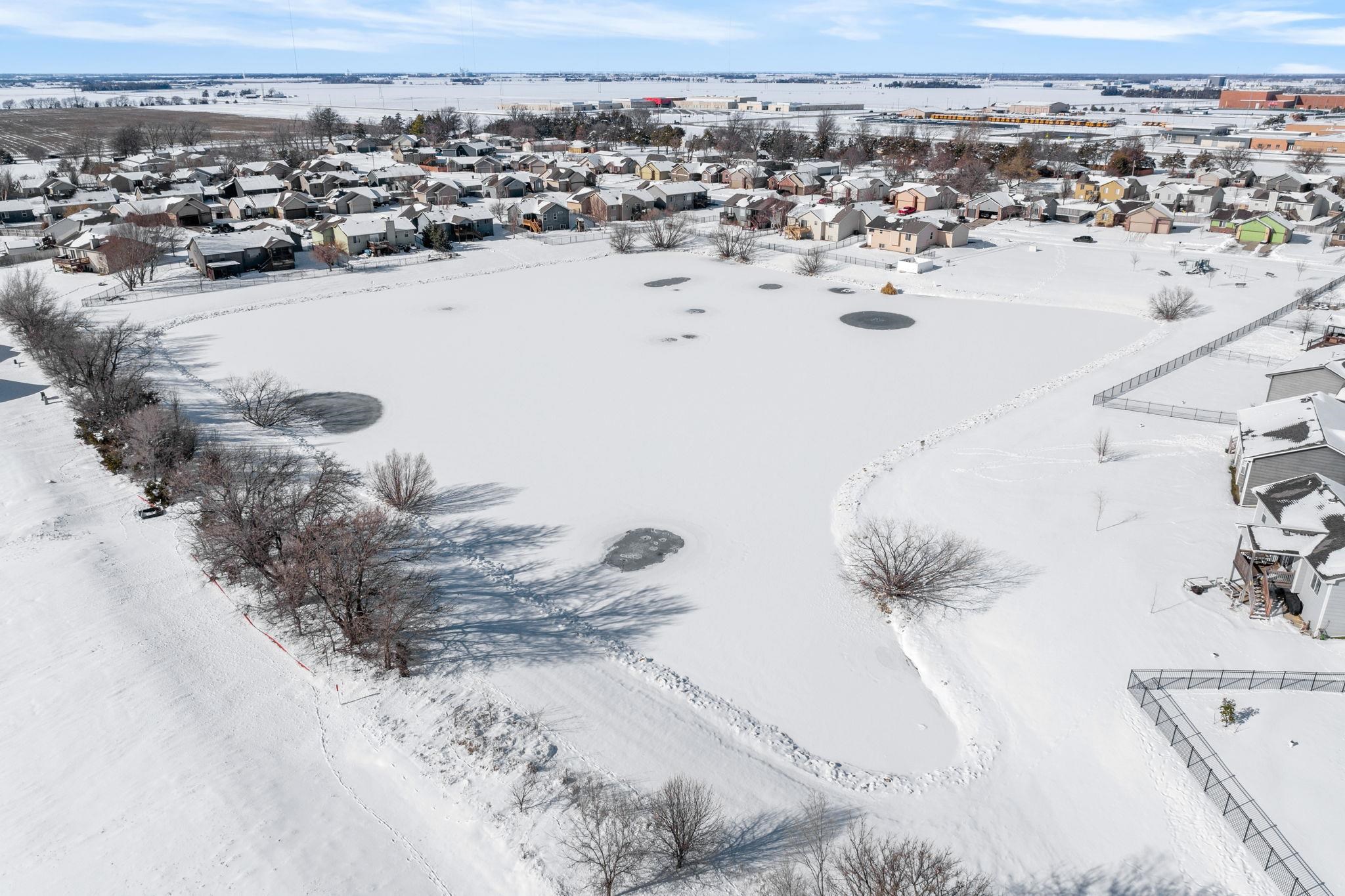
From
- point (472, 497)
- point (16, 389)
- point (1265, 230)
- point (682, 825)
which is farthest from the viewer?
point (1265, 230)

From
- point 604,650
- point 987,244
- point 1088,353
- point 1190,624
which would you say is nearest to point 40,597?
point 604,650

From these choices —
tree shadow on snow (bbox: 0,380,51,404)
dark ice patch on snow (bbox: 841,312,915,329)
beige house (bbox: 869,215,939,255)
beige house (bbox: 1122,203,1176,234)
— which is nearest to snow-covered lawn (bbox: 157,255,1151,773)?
dark ice patch on snow (bbox: 841,312,915,329)

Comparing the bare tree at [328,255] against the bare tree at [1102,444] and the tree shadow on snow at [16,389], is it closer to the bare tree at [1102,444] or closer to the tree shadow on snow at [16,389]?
the tree shadow on snow at [16,389]

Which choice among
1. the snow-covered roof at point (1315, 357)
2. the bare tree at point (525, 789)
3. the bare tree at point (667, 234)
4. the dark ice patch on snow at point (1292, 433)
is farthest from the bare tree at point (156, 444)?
the bare tree at point (667, 234)

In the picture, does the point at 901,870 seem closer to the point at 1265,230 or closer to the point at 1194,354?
the point at 1194,354

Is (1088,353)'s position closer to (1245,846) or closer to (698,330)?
(698,330)

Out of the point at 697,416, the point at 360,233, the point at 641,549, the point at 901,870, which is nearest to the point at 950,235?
the point at 697,416

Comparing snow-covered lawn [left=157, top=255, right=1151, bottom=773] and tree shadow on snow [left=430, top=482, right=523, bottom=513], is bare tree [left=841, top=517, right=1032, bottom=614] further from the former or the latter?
tree shadow on snow [left=430, top=482, right=523, bottom=513]

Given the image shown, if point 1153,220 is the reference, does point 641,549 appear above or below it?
below
